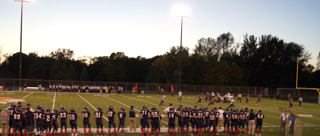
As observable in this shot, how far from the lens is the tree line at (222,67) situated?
248ft

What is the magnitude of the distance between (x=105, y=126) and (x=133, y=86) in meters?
40.2

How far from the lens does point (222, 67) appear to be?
2906 inches

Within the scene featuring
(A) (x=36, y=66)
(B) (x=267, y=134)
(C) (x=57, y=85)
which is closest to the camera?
(B) (x=267, y=134)

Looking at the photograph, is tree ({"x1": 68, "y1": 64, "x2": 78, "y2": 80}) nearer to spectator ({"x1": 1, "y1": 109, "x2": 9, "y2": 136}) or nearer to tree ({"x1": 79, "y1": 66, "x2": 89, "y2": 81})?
tree ({"x1": 79, "y1": 66, "x2": 89, "y2": 81})

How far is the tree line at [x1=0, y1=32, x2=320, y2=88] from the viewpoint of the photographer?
7562cm

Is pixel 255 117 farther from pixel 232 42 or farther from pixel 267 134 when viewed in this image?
pixel 232 42

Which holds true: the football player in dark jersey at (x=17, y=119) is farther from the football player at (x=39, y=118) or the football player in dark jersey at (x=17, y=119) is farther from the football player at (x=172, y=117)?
the football player at (x=172, y=117)

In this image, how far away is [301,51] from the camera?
3278 inches

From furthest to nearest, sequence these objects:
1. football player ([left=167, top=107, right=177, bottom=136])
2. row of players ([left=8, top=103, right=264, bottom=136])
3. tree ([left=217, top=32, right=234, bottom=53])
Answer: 1. tree ([left=217, top=32, right=234, bottom=53])
2. football player ([left=167, top=107, right=177, bottom=136])
3. row of players ([left=8, top=103, right=264, bottom=136])

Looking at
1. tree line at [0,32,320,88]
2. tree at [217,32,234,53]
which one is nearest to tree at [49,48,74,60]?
tree line at [0,32,320,88]

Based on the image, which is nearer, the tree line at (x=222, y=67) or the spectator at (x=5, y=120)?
the spectator at (x=5, y=120)

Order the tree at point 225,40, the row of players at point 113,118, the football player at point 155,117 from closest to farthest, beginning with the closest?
the row of players at point 113,118
the football player at point 155,117
the tree at point 225,40

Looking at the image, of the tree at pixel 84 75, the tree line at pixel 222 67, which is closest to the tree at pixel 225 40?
the tree line at pixel 222 67

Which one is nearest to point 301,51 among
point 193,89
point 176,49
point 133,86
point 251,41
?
point 251,41
